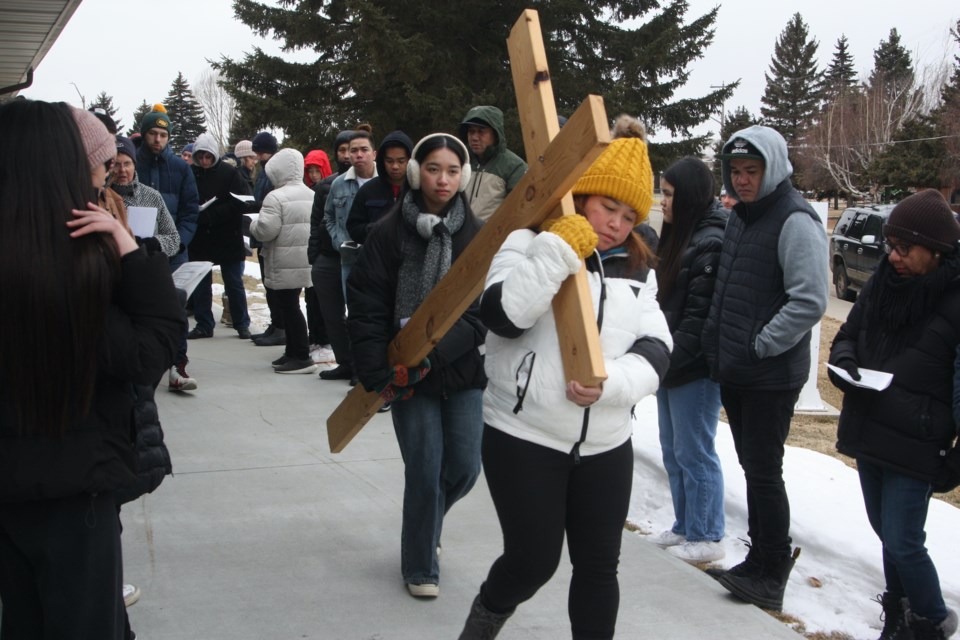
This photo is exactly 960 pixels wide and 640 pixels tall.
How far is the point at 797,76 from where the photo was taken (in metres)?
82.1

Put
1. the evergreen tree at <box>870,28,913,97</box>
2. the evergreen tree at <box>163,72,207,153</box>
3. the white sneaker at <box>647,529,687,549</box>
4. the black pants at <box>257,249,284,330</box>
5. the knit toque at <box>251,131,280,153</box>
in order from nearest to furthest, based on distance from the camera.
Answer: the white sneaker at <box>647,529,687,549</box>, the black pants at <box>257,249,284,330</box>, the knit toque at <box>251,131,280,153</box>, the evergreen tree at <box>870,28,913,97</box>, the evergreen tree at <box>163,72,207,153</box>

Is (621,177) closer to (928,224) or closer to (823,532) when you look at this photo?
(928,224)

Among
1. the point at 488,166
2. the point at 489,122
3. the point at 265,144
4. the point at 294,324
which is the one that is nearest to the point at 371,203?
the point at 488,166

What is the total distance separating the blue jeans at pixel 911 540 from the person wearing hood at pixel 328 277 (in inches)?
192

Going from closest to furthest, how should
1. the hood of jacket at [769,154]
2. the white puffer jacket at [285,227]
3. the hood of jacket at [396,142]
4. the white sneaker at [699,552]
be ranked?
1. the hood of jacket at [769,154]
2. the white sneaker at [699,552]
3. the hood of jacket at [396,142]
4. the white puffer jacket at [285,227]

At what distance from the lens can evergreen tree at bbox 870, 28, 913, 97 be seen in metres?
58.3

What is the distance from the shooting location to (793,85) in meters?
82.1

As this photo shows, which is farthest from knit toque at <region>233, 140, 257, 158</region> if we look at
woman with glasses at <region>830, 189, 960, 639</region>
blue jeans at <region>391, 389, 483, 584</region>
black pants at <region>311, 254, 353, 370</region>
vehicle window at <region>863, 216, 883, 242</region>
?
vehicle window at <region>863, 216, 883, 242</region>

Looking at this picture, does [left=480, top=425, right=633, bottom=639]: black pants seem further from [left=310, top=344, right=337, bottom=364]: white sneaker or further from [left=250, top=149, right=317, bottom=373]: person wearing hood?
[left=310, top=344, right=337, bottom=364]: white sneaker

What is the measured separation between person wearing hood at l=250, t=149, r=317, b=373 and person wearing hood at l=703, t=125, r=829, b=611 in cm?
495

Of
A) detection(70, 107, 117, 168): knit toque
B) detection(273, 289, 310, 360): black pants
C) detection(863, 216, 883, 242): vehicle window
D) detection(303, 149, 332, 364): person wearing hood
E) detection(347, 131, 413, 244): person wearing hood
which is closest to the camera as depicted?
detection(70, 107, 117, 168): knit toque

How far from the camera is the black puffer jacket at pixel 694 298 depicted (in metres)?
4.54

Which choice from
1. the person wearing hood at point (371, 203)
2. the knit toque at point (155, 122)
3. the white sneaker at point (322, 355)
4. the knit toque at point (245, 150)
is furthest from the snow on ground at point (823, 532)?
the knit toque at point (245, 150)

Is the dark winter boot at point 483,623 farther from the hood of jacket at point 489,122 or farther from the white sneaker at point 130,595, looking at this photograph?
the hood of jacket at point 489,122
